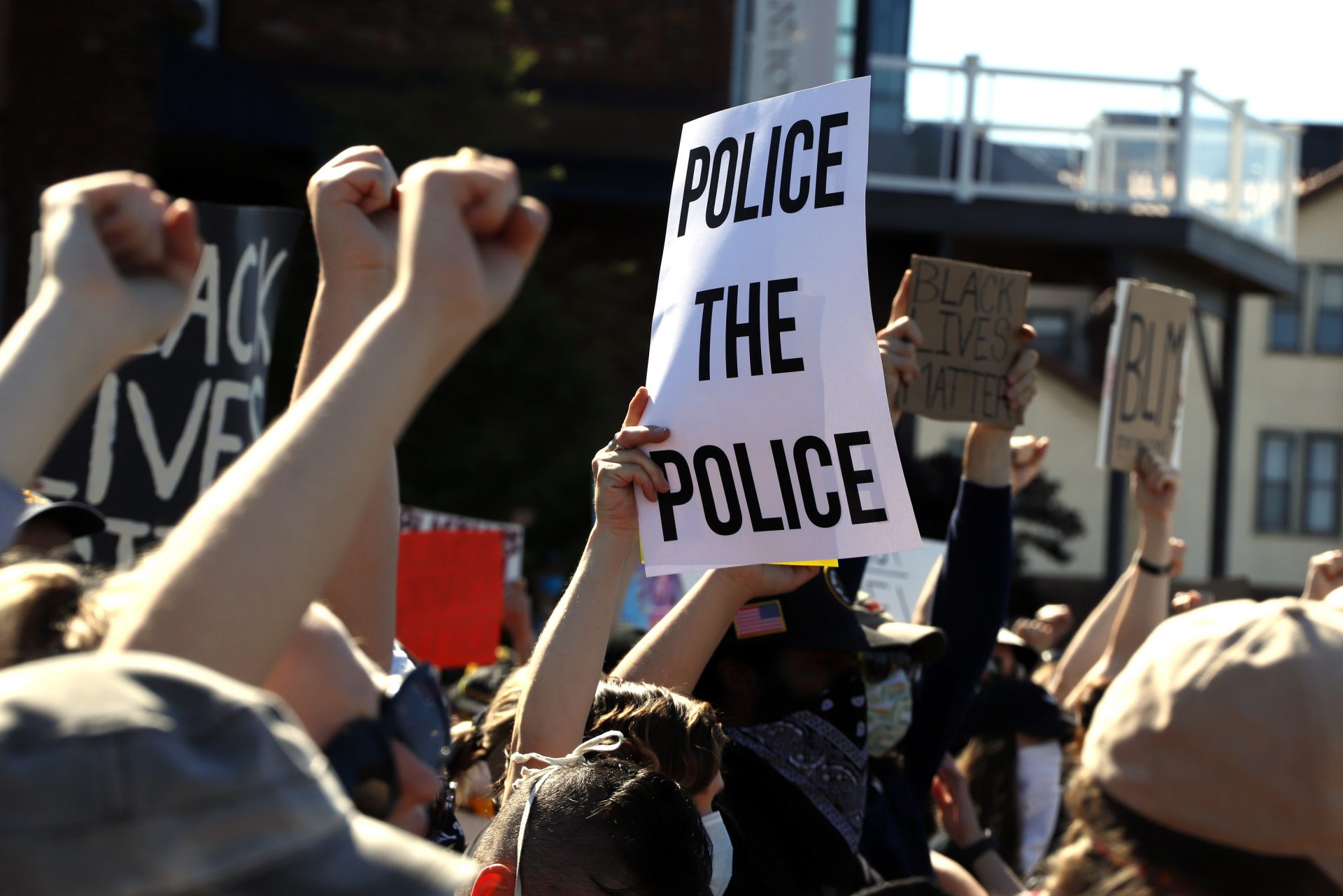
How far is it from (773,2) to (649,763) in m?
10.1

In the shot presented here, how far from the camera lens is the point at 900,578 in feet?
18.6

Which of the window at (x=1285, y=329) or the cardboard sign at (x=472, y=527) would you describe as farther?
the window at (x=1285, y=329)

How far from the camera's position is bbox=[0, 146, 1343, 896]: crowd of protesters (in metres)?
0.97

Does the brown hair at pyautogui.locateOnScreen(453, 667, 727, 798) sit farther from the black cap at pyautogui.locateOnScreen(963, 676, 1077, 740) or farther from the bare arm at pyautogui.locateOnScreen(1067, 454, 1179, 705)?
the black cap at pyautogui.locateOnScreen(963, 676, 1077, 740)

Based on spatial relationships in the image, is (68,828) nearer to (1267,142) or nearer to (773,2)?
(773,2)

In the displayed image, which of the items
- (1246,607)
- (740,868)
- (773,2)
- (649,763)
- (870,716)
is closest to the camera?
(1246,607)

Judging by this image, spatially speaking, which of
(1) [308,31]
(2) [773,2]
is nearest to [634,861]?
(2) [773,2]

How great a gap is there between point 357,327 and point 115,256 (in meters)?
0.58

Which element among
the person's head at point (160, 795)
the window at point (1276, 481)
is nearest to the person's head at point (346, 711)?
the person's head at point (160, 795)

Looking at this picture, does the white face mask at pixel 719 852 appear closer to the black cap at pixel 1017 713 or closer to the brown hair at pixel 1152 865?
the brown hair at pixel 1152 865

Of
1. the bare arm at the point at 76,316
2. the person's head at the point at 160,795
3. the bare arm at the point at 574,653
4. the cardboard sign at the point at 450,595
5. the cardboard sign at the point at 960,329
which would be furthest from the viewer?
the cardboard sign at the point at 450,595

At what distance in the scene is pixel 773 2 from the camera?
11641 millimetres

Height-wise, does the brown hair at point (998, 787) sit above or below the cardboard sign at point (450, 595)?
below

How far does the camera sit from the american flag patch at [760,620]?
2.87 meters
